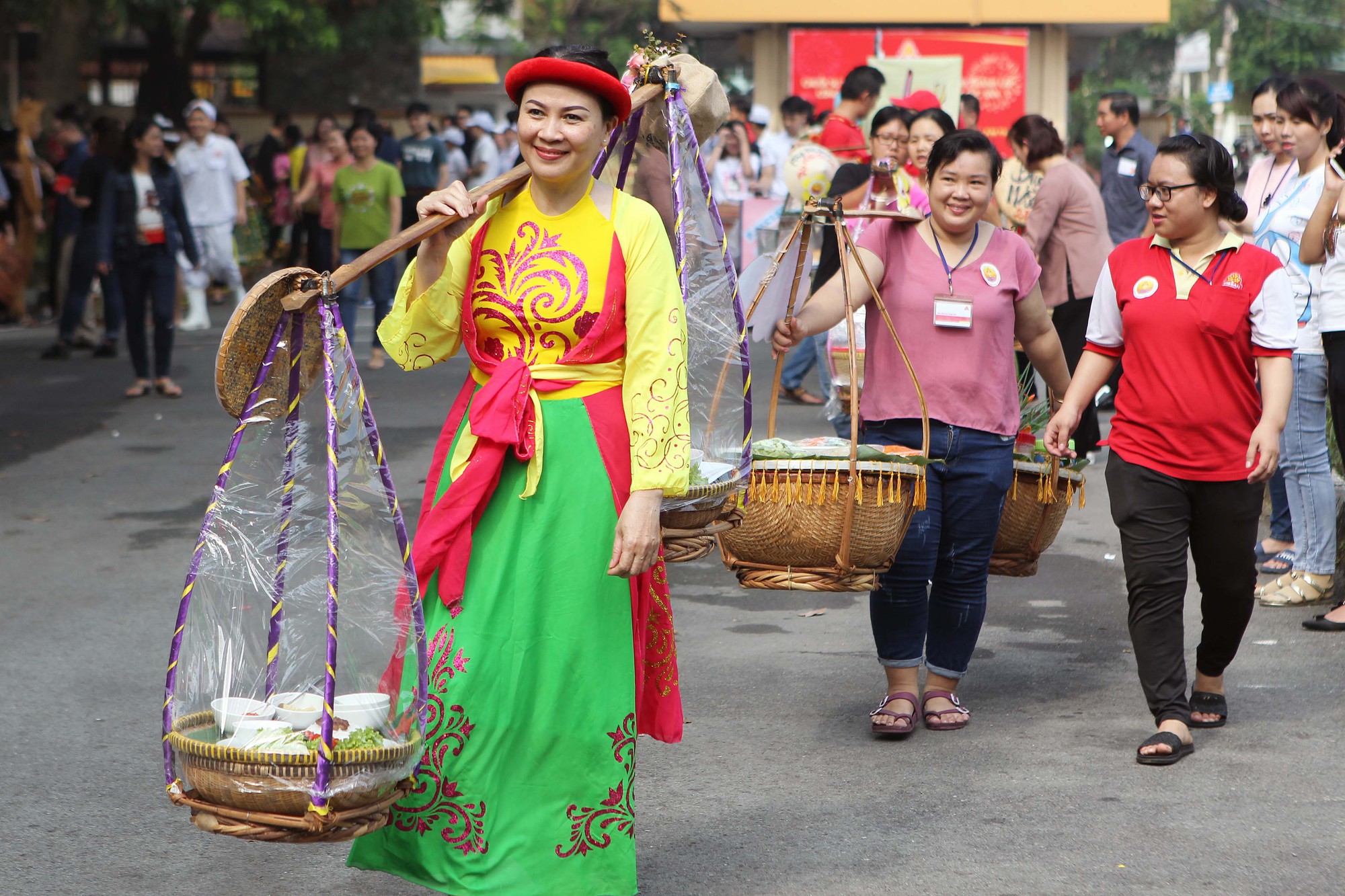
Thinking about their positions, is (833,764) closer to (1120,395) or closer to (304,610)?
(1120,395)

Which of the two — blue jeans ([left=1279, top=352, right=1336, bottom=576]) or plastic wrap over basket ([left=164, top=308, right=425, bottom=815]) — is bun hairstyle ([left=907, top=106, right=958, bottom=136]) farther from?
plastic wrap over basket ([left=164, top=308, right=425, bottom=815])

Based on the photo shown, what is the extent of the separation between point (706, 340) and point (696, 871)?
4.52ft

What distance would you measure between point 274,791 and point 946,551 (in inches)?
101

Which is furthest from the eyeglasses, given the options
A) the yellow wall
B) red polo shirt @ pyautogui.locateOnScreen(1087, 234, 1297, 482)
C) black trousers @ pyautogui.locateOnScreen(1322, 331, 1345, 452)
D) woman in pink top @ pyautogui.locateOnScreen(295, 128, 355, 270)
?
the yellow wall

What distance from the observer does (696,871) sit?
3.82 meters

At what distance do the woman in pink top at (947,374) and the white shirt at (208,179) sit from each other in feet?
37.1

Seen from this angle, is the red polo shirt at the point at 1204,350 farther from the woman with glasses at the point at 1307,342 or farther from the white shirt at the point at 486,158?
the white shirt at the point at 486,158

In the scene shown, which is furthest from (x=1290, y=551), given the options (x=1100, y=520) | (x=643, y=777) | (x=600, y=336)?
(x=600, y=336)

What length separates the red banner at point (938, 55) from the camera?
25.9 meters

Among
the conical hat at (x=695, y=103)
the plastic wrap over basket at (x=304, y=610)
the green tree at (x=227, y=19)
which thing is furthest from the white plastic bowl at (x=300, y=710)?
the green tree at (x=227, y=19)

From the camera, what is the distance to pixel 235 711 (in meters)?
3.04

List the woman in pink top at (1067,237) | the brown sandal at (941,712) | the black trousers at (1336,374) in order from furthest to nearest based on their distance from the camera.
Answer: the woman in pink top at (1067,237)
the black trousers at (1336,374)
the brown sandal at (941,712)

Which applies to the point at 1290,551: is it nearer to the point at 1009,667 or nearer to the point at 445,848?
the point at 1009,667

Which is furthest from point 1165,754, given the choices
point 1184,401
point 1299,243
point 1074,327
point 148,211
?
point 148,211
